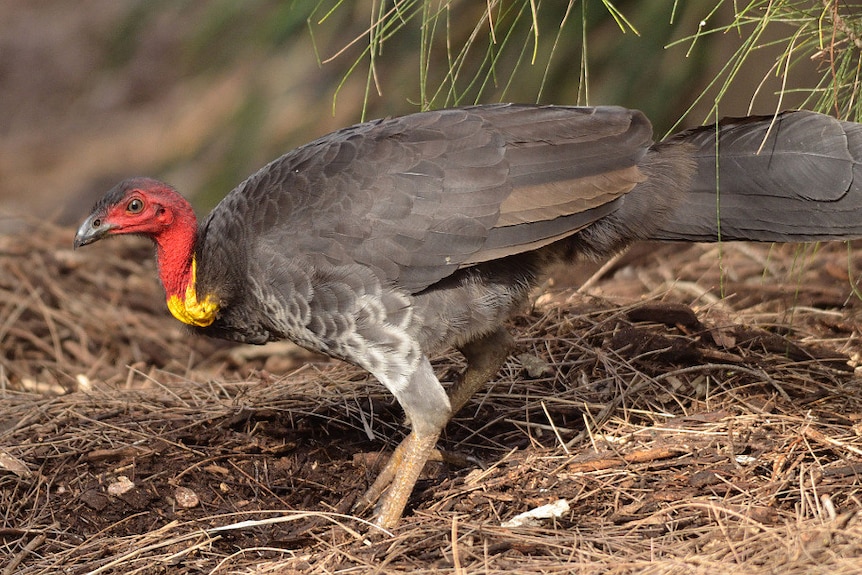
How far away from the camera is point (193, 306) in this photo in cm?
358

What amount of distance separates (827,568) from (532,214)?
1.46m

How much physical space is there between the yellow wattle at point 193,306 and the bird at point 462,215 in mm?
35

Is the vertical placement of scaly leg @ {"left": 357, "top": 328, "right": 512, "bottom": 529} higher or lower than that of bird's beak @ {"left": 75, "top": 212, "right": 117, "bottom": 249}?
lower

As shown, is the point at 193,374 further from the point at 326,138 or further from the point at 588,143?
the point at 588,143

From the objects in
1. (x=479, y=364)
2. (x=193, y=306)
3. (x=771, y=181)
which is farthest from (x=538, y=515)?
(x=193, y=306)

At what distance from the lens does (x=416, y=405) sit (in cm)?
338

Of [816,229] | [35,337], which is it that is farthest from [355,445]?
[35,337]

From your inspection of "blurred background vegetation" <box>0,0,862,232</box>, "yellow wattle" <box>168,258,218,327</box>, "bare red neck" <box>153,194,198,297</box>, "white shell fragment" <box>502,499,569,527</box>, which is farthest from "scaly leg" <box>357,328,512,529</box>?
"blurred background vegetation" <box>0,0,862,232</box>

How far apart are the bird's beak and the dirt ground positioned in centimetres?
78

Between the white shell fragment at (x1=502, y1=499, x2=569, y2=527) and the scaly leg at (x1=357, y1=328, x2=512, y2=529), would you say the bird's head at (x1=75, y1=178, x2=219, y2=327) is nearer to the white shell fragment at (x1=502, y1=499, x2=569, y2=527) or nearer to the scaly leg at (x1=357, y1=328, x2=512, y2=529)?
the scaly leg at (x1=357, y1=328, x2=512, y2=529)

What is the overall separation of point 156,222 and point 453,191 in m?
1.13

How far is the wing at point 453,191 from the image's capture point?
327cm

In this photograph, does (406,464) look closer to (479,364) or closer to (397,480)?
(397,480)

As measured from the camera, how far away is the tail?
3.15 metres
